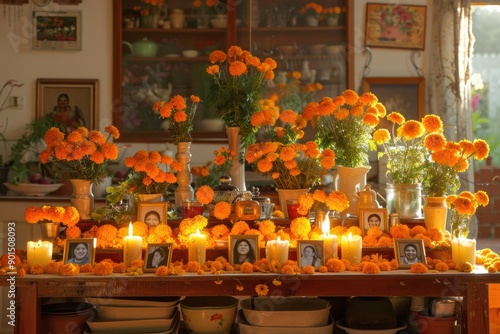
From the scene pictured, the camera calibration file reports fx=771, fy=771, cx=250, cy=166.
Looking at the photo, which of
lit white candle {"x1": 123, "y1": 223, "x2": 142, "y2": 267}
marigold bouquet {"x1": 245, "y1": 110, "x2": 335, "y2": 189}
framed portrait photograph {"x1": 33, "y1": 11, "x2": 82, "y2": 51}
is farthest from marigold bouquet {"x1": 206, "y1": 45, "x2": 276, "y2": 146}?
framed portrait photograph {"x1": 33, "y1": 11, "x2": 82, "y2": 51}

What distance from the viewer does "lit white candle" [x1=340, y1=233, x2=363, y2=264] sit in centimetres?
290

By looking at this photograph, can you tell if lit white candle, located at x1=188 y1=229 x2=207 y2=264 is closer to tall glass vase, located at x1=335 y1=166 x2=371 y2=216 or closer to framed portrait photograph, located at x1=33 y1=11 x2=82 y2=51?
tall glass vase, located at x1=335 y1=166 x2=371 y2=216

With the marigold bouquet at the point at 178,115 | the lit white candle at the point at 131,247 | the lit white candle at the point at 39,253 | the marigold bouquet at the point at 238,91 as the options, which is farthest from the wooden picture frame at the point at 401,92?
the lit white candle at the point at 39,253

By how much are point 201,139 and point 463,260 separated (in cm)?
276

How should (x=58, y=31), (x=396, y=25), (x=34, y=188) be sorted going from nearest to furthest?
1. (x=34, y=188)
2. (x=396, y=25)
3. (x=58, y=31)

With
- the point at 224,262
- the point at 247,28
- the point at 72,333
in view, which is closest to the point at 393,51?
the point at 247,28

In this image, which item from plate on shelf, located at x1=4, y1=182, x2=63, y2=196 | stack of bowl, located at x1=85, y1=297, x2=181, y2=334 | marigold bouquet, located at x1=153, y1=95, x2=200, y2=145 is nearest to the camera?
stack of bowl, located at x1=85, y1=297, x2=181, y2=334

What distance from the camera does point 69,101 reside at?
5402 mm

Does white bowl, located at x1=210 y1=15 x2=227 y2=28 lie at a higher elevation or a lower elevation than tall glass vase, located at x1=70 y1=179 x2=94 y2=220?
higher

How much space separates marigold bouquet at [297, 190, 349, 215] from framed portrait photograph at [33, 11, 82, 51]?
292cm

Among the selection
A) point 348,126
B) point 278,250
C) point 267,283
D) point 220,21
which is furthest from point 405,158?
point 220,21

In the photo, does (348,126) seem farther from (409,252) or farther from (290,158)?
(409,252)

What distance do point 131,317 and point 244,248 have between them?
501 mm

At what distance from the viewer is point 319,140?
Answer: 3.25 meters
